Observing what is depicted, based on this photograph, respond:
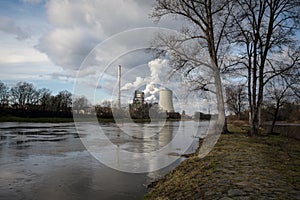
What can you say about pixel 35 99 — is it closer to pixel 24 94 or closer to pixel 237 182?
pixel 24 94

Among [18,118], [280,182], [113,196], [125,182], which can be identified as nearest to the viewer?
[280,182]

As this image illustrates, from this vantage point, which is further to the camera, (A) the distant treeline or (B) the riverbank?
(A) the distant treeline

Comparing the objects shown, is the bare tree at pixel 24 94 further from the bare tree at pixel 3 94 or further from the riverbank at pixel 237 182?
the riverbank at pixel 237 182

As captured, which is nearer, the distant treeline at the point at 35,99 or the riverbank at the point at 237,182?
the riverbank at the point at 237,182

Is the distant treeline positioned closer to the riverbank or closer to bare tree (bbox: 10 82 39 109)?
bare tree (bbox: 10 82 39 109)

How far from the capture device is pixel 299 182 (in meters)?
5.98

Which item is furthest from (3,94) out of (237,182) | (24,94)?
(237,182)

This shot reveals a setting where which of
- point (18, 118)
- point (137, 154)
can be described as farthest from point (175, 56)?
point (18, 118)

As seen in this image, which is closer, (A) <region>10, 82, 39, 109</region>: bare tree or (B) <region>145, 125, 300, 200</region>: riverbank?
(B) <region>145, 125, 300, 200</region>: riverbank

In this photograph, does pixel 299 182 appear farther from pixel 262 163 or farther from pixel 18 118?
pixel 18 118

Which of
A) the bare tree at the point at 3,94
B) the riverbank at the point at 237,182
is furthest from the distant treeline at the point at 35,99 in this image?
the riverbank at the point at 237,182

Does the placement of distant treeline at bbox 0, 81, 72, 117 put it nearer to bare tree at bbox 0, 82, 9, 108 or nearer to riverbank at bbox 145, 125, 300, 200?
bare tree at bbox 0, 82, 9, 108

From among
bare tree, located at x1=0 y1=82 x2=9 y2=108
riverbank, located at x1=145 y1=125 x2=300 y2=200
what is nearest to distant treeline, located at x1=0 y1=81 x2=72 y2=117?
bare tree, located at x1=0 y1=82 x2=9 y2=108

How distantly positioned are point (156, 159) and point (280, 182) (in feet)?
22.2
